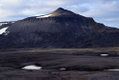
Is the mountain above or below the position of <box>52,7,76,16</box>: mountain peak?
below

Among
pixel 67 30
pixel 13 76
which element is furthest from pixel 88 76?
pixel 67 30

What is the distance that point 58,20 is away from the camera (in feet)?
395

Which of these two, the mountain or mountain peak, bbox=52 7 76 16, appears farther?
mountain peak, bbox=52 7 76 16

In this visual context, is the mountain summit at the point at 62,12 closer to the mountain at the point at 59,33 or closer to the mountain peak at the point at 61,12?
the mountain peak at the point at 61,12

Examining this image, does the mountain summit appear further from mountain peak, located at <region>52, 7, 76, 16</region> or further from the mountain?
the mountain

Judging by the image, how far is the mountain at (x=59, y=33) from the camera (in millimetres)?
109438

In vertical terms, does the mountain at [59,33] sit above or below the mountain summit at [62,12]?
below

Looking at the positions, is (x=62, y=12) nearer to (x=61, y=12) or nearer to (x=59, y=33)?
(x=61, y=12)

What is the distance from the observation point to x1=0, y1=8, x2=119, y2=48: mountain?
109438 mm

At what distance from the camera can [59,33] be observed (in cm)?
11550

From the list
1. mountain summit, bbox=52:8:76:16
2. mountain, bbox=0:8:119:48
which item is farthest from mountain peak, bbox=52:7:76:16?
mountain, bbox=0:8:119:48

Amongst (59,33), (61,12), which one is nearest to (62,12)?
(61,12)

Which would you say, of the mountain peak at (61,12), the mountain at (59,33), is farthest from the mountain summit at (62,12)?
the mountain at (59,33)

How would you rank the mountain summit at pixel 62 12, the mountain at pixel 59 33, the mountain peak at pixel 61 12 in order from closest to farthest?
the mountain at pixel 59 33 < the mountain summit at pixel 62 12 < the mountain peak at pixel 61 12
